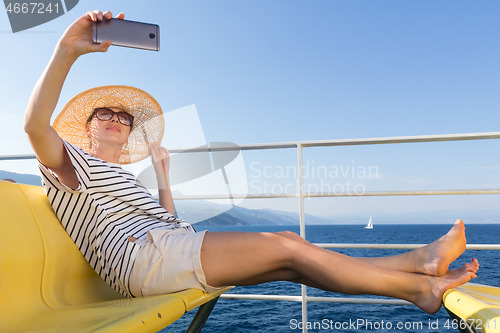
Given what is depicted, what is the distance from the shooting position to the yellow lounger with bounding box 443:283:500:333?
0.66 m

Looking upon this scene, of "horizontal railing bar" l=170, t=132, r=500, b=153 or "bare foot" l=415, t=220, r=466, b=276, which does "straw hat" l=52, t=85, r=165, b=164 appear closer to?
"horizontal railing bar" l=170, t=132, r=500, b=153

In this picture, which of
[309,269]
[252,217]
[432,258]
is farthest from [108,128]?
[252,217]

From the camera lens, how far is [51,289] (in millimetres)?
1020

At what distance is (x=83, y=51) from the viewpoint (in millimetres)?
981

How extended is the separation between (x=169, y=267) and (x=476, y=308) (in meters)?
0.76

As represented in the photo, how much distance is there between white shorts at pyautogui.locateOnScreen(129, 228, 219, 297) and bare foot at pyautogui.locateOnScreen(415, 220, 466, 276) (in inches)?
25.1

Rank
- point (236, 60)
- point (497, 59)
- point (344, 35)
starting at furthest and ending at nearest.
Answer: point (497, 59) → point (344, 35) → point (236, 60)

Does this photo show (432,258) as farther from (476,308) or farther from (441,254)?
(476,308)

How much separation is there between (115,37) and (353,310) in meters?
22.9

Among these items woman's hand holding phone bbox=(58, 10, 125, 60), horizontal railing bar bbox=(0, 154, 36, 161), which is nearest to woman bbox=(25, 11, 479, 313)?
woman's hand holding phone bbox=(58, 10, 125, 60)

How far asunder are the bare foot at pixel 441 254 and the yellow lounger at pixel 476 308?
2.9 inches

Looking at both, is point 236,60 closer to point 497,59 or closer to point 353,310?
point 353,310

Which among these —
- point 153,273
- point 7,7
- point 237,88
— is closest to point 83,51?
point 153,273

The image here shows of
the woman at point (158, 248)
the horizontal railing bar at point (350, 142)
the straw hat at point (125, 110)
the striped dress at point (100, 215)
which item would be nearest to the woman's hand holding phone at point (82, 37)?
the woman at point (158, 248)
